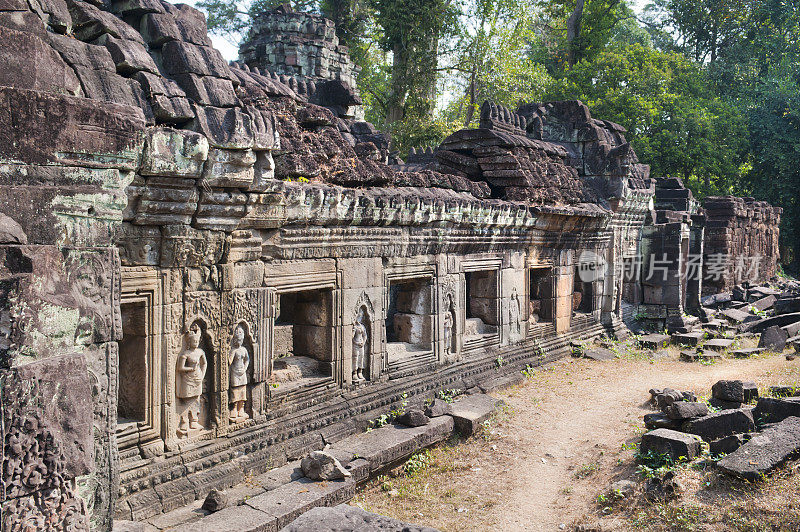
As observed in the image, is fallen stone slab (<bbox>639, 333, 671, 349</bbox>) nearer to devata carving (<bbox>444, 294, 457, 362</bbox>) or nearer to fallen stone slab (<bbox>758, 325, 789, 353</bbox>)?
fallen stone slab (<bbox>758, 325, 789, 353</bbox>)

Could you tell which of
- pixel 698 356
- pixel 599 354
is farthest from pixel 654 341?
pixel 599 354

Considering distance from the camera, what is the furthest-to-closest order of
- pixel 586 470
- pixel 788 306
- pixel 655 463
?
pixel 788 306 < pixel 586 470 < pixel 655 463

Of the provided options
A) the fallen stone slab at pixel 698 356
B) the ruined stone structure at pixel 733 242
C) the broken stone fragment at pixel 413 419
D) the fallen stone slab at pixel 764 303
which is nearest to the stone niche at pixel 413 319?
the broken stone fragment at pixel 413 419

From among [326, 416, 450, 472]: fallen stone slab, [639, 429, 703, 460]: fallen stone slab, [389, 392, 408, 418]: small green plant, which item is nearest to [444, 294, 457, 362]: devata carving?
[389, 392, 408, 418]: small green plant

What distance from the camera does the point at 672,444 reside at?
6.44 meters

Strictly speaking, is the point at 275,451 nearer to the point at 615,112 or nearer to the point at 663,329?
the point at 663,329

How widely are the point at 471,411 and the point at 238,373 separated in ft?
10.5

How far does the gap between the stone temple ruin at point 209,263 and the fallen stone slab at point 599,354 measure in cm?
43

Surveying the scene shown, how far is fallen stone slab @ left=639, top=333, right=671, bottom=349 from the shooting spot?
1323 centimetres

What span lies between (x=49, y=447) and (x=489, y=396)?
6.17 metres

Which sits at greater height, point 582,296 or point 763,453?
point 582,296

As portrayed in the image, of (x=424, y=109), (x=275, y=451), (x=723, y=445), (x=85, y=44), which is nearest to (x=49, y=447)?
(x=85, y=44)

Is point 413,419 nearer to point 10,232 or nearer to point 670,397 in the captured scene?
point 670,397

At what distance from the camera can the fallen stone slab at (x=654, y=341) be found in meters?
13.2
